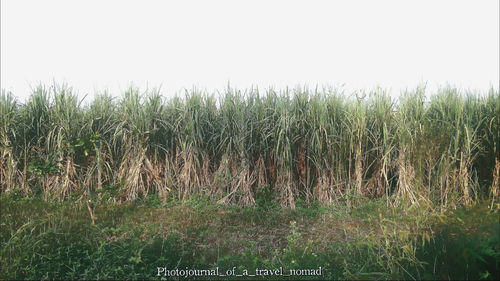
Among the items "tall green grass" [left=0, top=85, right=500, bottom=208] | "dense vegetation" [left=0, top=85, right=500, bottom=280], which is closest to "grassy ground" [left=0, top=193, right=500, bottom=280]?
"dense vegetation" [left=0, top=85, right=500, bottom=280]

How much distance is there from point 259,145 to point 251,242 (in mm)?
1888

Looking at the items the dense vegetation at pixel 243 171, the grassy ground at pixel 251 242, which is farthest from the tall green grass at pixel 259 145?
the grassy ground at pixel 251 242

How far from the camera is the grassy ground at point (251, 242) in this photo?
10.8 feet

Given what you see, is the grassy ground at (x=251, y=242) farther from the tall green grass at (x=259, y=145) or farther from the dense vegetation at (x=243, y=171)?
the tall green grass at (x=259, y=145)

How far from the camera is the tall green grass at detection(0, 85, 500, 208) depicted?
5125mm

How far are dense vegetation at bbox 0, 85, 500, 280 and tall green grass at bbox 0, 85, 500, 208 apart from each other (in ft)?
0.07

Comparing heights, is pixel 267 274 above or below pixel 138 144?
below

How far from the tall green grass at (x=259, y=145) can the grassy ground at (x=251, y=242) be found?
0.46m

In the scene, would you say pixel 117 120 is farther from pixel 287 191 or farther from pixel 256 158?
pixel 287 191

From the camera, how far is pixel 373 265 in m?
3.44

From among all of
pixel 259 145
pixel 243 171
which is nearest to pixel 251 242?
pixel 243 171

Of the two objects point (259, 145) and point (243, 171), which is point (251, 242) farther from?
point (259, 145)

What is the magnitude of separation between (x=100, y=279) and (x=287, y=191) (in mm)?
2703

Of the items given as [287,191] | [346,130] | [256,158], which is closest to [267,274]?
[287,191]
